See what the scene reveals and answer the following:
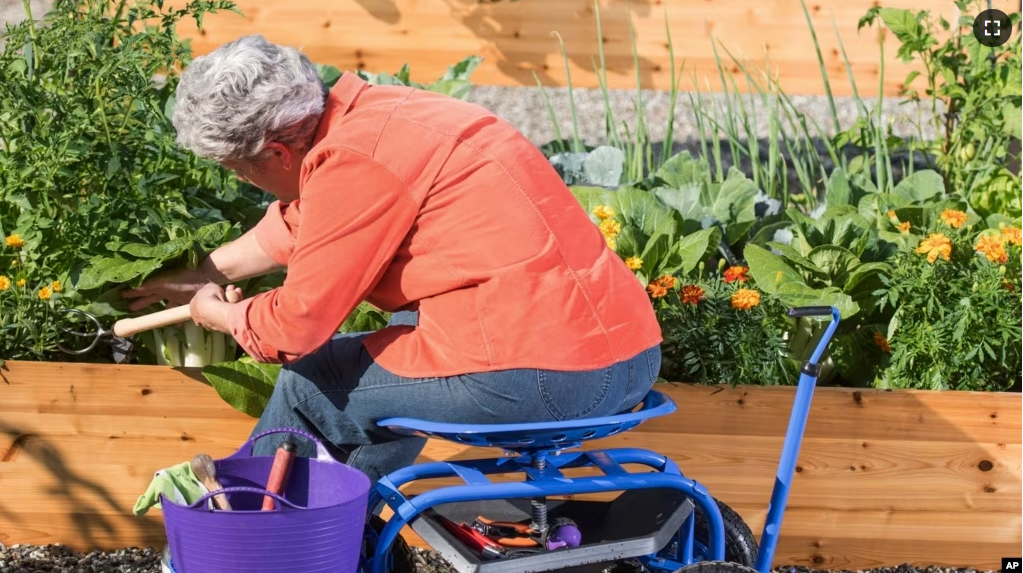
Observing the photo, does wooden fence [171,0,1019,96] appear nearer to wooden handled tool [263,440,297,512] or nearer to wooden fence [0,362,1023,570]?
wooden fence [0,362,1023,570]

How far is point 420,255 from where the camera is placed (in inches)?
78.4

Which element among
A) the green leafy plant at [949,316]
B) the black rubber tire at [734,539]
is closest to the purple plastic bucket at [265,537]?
the black rubber tire at [734,539]

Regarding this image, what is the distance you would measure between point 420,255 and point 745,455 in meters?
1.26

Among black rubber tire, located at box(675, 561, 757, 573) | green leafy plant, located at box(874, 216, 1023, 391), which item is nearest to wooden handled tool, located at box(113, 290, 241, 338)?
black rubber tire, located at box(675, 561, 757, 573)

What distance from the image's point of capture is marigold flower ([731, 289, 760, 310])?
9.27 feet

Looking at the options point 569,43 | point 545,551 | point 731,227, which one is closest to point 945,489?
point 731,227

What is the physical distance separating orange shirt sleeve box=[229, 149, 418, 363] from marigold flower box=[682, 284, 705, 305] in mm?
1063

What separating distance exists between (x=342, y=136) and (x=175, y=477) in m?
0.67

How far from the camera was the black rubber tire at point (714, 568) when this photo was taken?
2.14 metres

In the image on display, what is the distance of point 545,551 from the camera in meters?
2.12

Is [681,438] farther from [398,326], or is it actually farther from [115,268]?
[115,268]

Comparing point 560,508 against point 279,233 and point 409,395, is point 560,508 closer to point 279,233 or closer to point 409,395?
point 409,395

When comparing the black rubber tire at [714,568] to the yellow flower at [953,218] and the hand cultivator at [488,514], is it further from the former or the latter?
the yellow flower at [953,218]

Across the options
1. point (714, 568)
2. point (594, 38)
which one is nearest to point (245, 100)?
point (714, 568)
